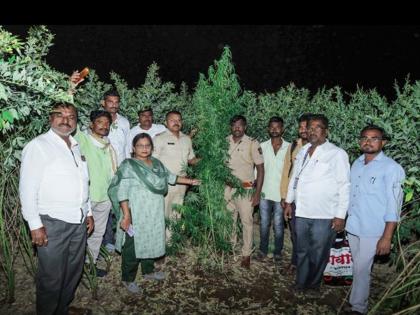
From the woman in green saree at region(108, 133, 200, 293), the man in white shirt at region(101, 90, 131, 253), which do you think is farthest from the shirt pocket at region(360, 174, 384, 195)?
the man in white shirt at region(101, 90, 131, 253)

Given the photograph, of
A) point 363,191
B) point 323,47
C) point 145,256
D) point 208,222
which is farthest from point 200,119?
point 323,47

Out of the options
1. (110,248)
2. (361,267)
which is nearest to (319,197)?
(361,267)

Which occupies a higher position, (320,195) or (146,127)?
(146,127)

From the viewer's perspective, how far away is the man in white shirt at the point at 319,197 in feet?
14.9

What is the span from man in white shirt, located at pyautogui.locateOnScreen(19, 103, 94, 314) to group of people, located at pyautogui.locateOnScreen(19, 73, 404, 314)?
0.03 ft

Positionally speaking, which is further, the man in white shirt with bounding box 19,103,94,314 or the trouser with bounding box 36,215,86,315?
the trouser with bounding box 36,215,86,315

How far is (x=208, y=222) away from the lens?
523 centimetres

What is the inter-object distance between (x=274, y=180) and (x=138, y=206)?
2.34 metres

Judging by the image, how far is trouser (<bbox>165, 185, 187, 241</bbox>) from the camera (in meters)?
5.73

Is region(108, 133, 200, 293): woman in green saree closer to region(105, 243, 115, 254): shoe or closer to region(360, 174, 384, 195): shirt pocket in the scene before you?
region(105, 243, 115, 254): shoe

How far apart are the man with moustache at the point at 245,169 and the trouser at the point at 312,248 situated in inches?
36.2

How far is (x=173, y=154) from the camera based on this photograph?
18.6ft

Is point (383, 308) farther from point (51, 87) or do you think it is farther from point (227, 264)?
point (51, 87)

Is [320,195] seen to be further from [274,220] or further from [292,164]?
[274,220]
